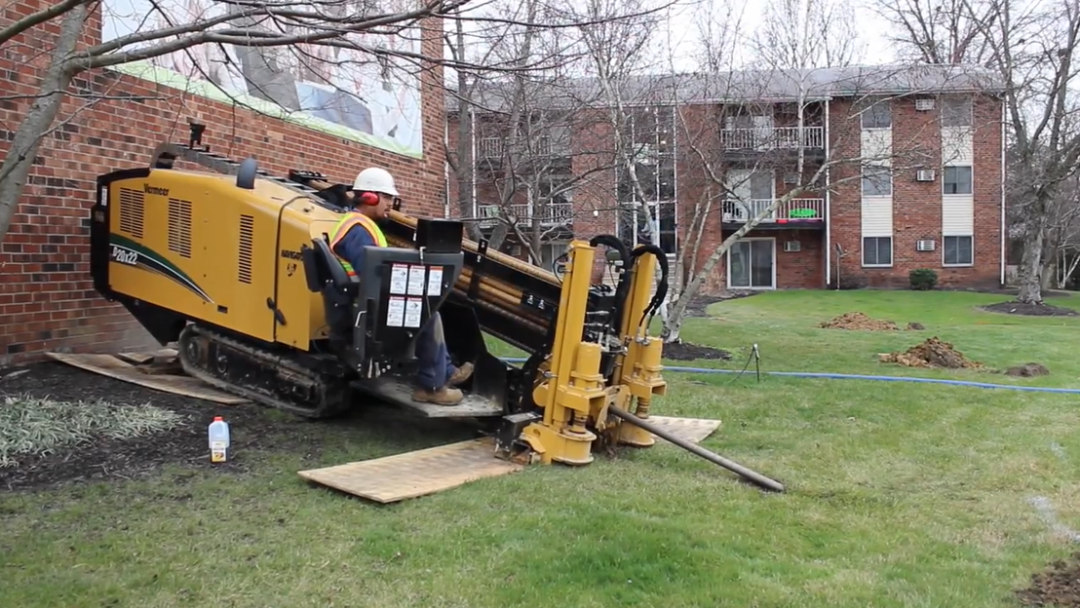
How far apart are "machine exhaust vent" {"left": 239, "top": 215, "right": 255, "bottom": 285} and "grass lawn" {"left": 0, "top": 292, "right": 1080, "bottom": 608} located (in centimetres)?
125

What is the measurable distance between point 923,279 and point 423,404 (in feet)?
107

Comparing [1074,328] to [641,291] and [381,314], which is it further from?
[381,314]

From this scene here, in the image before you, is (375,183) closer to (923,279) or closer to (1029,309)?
(1029,309)

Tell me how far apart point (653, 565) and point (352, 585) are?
135 centimetres

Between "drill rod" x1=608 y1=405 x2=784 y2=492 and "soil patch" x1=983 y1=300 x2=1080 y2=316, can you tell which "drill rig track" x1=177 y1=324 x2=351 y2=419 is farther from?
"soil patch" x1=983 y1=300 x2=1080 y2=316

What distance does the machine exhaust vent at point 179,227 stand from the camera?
733 cm

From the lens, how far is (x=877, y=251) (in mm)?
36719

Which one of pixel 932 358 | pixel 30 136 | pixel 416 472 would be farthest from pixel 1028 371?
pixel 30 136

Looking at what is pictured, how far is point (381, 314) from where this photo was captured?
235 inches

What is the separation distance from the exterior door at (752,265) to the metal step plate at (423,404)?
104 feet

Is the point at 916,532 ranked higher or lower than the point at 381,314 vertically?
lower

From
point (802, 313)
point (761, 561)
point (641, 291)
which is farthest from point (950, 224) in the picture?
point (761, 561)

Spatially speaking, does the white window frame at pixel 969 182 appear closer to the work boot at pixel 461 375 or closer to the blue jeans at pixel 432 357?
the work boot at pixel 461 375

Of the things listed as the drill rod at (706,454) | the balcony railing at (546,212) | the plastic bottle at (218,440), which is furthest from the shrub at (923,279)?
the plastic bottle at (218,440)
